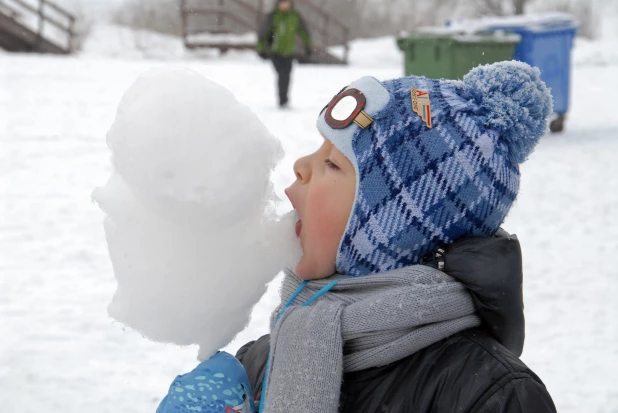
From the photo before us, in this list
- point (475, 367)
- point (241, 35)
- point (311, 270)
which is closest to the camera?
point (475, 367)

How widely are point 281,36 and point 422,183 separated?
10.8m

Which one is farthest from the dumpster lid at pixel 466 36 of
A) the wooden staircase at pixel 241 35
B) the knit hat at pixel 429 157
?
the wooden staircase at pixel 241 35

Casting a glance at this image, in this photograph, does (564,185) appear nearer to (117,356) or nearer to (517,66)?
(117,356)

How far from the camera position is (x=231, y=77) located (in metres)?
14.9

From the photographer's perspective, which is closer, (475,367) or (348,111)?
(475,367)

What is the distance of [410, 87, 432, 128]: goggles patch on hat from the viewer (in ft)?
4.86

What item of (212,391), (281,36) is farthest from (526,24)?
(212,391)

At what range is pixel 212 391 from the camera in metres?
1.45

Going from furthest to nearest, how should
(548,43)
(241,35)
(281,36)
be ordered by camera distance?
1. (241,35)
2. (281,36)
3. (548,43)

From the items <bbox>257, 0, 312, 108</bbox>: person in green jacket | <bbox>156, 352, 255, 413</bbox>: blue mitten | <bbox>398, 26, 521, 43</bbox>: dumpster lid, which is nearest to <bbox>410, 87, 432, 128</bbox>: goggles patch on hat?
<bbox>156, 352, 255, 413</bbox>: blue mitten

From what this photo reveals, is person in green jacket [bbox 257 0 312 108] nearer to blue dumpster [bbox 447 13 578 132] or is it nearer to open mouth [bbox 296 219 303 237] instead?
blue dumpster [bbox 447 13 578 132]

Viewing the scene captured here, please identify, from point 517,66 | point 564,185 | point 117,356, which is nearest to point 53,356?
point 117,356

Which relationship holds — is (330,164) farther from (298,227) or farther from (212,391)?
(212,391)

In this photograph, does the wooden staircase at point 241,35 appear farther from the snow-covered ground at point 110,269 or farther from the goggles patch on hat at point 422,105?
the goggles patch on hat at point 422,105
